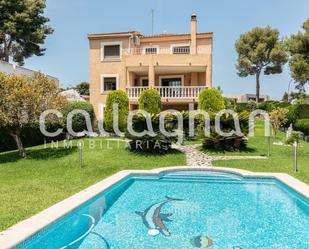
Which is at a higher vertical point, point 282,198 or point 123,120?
point 123,120

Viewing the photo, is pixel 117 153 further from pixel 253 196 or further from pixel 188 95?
pixel 188 95

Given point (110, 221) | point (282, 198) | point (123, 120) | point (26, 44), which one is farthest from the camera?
point (26, 44)

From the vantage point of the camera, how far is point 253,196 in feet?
30.2

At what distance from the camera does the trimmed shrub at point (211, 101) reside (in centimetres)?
2092

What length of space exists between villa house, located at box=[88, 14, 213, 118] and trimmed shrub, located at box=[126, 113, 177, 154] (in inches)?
367

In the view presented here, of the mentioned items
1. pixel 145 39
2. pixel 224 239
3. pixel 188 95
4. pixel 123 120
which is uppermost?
pixel 145 39

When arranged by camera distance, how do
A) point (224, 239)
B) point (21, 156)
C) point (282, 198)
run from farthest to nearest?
point (21, 156) < point (282, 198) < point (224, 239)

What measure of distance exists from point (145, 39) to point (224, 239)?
2411 cm

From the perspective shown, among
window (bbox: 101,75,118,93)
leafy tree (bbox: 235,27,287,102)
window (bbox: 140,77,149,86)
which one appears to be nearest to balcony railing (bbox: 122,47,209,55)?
window (bbox: 140,77,149,86)

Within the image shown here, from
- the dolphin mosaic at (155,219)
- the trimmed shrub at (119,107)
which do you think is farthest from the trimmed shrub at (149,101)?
the dolphin mosaic at (155,219)

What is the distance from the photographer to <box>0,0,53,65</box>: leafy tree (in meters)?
31.4

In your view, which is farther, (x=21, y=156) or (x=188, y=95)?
(x=188, y=95)

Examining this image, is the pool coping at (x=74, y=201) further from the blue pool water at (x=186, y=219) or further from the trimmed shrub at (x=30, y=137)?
the trimmed shrub at (x=30, y=137)

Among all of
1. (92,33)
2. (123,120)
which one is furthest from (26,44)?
(123,120)
